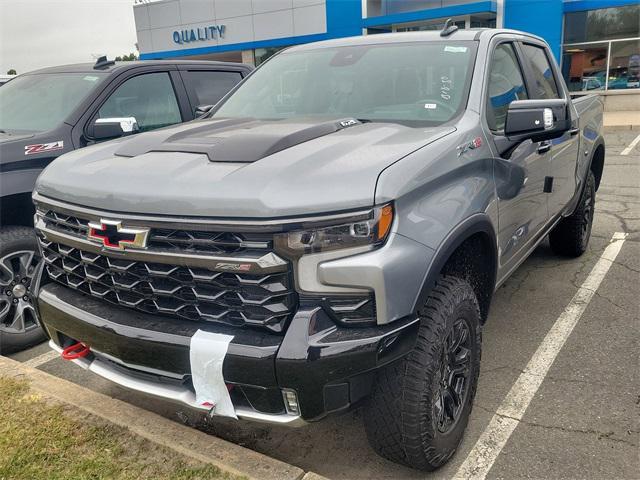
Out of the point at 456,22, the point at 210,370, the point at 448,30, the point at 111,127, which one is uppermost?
the point at 456,22

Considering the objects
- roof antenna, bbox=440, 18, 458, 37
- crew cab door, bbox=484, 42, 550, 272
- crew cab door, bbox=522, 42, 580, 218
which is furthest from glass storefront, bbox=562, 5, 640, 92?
roof antenna, bbox=440, 18, 458, 37

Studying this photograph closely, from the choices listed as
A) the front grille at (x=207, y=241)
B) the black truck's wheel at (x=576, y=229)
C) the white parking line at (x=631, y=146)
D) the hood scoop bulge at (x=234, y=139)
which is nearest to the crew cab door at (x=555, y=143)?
the black truck's wheel at (x=576, y=229)

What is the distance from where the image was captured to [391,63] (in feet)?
11.0

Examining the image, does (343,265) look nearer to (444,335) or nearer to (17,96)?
(444,335)

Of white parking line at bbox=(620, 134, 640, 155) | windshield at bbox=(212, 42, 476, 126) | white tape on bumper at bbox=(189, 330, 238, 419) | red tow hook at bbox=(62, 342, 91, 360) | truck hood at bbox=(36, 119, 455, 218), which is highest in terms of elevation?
windshield at bbox=(212, 42, 476, 126)

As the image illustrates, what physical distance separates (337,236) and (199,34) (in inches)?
1072

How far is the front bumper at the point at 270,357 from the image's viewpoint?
1.99 metres

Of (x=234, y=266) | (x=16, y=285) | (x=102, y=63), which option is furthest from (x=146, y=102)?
(x=234, y=266)

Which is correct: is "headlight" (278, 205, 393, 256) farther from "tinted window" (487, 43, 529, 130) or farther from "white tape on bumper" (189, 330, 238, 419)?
"tinted window" (487, 43, 529, 130)

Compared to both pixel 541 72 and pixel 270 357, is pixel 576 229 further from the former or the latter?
pixel 270 357

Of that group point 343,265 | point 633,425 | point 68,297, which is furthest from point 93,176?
point 633,425

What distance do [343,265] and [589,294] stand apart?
329 cm

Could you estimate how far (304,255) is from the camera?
6.65 ft

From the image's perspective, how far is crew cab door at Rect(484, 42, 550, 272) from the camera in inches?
119
